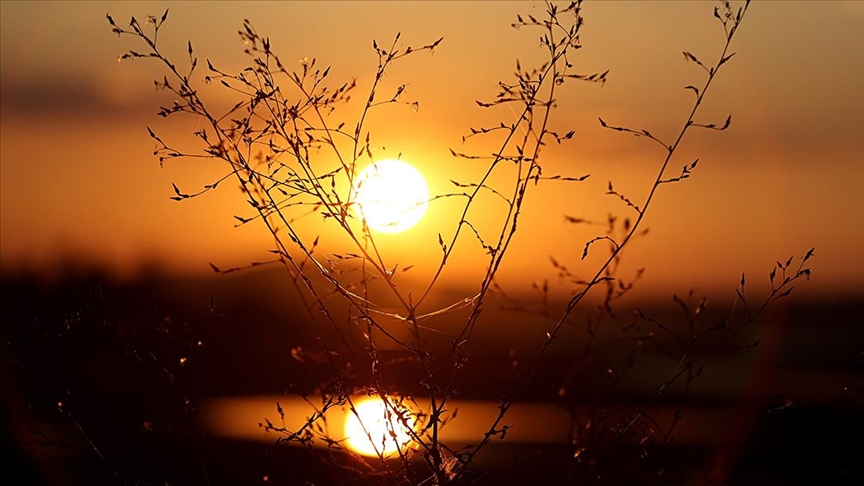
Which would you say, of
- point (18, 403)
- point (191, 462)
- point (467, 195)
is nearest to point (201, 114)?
point (467, 195)

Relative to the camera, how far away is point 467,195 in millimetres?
2822

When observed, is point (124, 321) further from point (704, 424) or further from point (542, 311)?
point (704, 424)

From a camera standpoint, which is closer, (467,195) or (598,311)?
(598,311)

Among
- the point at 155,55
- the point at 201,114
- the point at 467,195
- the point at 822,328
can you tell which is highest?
the point at 822,328

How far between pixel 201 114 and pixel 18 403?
2.38 m

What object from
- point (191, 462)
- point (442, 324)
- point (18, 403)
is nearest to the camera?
point (442, 324)

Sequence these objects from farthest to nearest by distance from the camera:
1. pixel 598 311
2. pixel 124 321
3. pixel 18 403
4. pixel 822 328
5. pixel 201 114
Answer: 1. pixel 822 328
2. pixel 18 403
3. pixel 124 321
4. pixel 201 114
5. pixel 598 311

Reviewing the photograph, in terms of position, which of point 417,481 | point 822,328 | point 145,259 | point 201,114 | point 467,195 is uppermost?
point 822,328

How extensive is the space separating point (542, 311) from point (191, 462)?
314cm

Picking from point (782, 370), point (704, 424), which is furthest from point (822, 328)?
point (704, 424)

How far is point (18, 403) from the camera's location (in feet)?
14.7

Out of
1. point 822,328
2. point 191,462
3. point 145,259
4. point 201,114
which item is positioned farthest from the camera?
point 822,328

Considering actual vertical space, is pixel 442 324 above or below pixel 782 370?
below

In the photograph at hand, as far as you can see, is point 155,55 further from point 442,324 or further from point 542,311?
point 542,311
